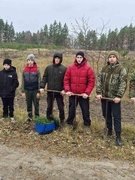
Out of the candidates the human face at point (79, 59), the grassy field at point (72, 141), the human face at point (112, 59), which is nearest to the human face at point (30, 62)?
the human face at point (79, 59)

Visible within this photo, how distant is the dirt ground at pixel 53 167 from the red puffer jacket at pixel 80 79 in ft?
4.58

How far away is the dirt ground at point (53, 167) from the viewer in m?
3.71

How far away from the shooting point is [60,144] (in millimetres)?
4863

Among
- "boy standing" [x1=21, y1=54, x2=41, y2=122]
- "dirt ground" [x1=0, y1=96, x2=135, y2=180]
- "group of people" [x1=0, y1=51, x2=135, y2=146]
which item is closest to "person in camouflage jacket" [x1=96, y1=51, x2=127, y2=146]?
"group of people" [x1=0, y1=51, x2=135, y2=146]

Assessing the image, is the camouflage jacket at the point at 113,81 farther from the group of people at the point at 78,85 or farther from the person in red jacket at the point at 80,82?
the person in red jacket at the point at 80,82

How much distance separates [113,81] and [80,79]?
26.9 inches

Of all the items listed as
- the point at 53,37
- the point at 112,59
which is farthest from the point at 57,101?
the point at 53,37

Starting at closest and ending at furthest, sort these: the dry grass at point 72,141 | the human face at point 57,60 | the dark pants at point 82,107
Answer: the dry grass at point 72,141
the dark pants at point 82,107
the human face at point 57,60

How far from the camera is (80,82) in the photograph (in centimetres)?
504

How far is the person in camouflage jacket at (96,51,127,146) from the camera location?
464cm

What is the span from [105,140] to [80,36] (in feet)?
22.8

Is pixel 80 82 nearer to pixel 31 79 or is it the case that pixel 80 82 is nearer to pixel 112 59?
pixel 112 59

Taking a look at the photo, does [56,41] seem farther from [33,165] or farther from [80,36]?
[33,165]

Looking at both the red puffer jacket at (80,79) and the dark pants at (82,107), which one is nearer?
the red puffer jacket at (80,79)
